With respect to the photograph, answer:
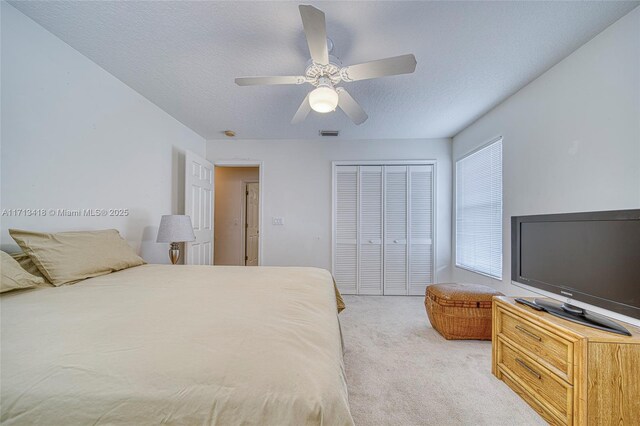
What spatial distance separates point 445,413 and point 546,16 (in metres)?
2.54

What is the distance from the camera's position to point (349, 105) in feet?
6.53

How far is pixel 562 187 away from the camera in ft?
6.34

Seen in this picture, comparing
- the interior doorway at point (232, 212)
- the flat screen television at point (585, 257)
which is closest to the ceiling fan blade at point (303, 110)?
the flat screen television at point (585, 257)

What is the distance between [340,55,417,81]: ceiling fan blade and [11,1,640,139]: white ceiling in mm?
291

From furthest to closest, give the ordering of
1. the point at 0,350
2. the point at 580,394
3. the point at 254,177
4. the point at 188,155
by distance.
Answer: the point at 254,177 < the point at 188,155 < the point at 580,394 < the point at 0,350

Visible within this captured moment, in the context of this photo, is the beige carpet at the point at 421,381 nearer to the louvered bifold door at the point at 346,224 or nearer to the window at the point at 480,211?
the window at the point at 480,211

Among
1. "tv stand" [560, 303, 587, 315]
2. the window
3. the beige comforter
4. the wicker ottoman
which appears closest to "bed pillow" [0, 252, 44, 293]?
the beige comforter

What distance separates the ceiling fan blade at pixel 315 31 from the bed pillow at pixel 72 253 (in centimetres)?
199

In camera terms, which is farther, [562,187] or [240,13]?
[562,187]

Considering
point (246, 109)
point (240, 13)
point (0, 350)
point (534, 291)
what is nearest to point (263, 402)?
point (0, 350)

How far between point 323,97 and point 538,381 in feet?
7.35

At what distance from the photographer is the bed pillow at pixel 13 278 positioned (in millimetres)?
A: 1207

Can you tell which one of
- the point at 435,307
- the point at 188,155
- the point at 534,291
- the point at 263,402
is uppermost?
the point at 188,155

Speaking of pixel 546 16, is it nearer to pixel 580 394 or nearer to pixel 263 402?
pixel 580 394
